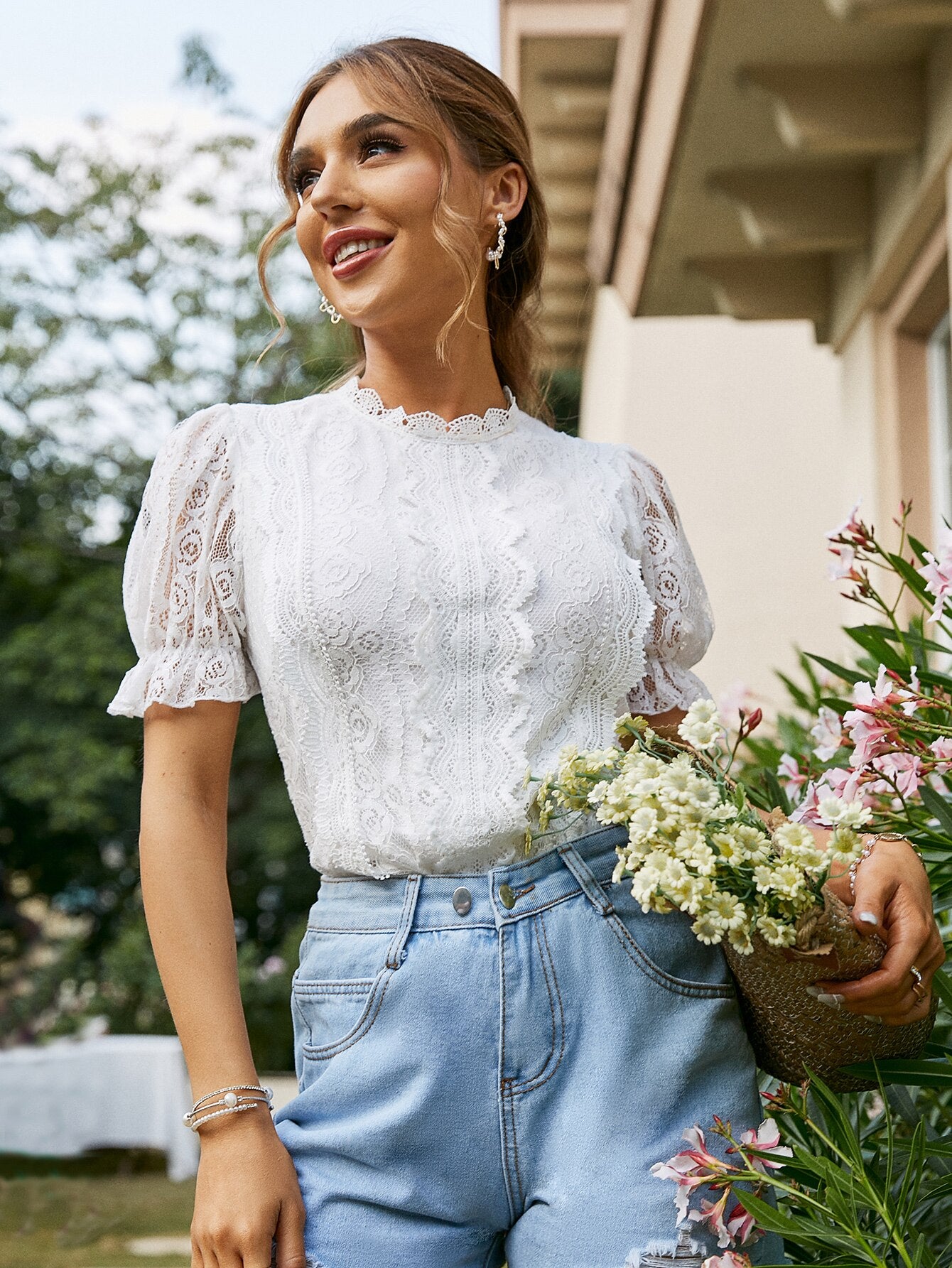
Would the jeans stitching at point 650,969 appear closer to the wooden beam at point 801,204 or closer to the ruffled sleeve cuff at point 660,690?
the ruffled sleeve cuff at point 660,690

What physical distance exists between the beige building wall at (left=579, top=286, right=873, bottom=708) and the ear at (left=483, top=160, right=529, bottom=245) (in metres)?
5.48

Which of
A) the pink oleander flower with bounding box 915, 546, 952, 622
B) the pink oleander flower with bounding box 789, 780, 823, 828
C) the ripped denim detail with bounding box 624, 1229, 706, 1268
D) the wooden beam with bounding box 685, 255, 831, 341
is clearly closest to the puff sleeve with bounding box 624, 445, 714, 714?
the pink oleander flower with bounding box 789, 780, 823, 828

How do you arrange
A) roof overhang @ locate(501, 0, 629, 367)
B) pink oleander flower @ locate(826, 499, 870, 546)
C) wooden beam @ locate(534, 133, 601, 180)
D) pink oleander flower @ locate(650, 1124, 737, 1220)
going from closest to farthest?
pink oleander flower @ locate(650, 1124, 737, 1220) → pink oleander flower @ locate(826, 499, 870, 546) → roof overhang @ locate(501, 0, 629, 367) → wooden beam @ locate(534, 133, 601, 180)

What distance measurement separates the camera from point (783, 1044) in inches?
62.6

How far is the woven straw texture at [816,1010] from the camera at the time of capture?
1445 mm

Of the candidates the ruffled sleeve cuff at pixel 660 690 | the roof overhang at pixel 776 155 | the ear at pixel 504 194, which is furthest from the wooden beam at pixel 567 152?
the ruffled sleeve cuff at pixel 660 690

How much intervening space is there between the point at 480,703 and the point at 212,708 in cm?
28

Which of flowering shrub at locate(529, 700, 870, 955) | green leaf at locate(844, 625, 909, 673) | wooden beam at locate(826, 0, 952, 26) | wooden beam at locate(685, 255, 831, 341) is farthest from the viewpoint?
wooden beam at locate(685, 255, 831, 341)

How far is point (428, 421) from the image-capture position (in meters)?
1.85

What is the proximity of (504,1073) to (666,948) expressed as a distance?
0.71 ft

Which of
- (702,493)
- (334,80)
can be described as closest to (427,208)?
(334,80)

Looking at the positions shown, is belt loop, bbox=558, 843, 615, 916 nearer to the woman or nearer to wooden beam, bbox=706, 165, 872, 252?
the woman

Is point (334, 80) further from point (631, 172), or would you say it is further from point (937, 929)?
point (631, 172)

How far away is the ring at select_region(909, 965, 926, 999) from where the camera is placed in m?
1.53
